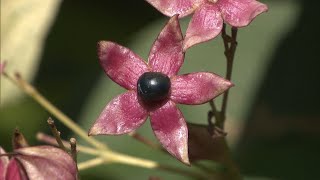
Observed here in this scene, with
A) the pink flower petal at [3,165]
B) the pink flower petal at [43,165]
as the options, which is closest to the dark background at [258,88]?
the pink flower petal at [3,165]

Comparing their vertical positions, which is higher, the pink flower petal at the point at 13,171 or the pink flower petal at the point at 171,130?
the pink flower petal at the point at 171,130

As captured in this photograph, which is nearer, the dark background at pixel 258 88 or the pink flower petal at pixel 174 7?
the pink flower petal at pixel 174 7

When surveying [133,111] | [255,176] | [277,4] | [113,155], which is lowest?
[255,176]

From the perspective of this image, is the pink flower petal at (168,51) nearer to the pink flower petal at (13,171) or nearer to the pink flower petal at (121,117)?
the pink flower petal at (121,117)

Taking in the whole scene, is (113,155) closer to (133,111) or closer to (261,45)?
(133,111)

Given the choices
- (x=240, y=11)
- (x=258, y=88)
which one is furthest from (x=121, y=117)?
(x=258, y=88)

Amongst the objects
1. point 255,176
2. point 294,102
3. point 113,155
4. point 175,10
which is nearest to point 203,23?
point 175,10

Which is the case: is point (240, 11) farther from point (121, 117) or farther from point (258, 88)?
point (258, 88)
